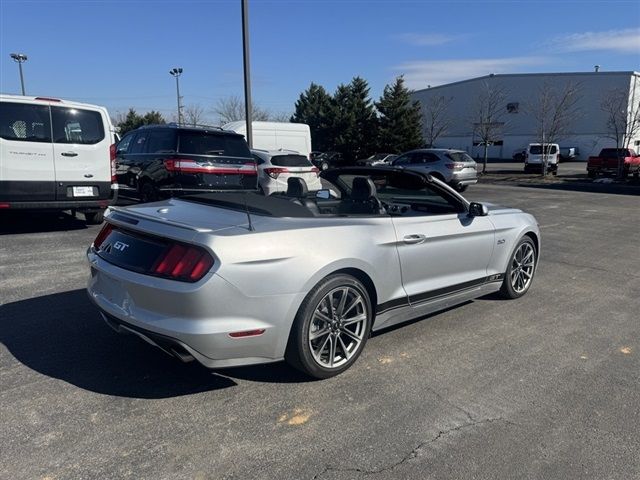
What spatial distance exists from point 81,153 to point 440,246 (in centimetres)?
640

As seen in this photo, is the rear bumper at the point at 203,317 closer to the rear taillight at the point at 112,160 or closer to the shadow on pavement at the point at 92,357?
the shadow on pavement at the point at 92,357

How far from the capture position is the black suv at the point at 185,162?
31.9ft

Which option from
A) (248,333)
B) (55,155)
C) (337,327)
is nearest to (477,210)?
(337,327)

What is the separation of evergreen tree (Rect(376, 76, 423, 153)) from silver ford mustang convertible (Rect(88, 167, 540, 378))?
36.0 metres

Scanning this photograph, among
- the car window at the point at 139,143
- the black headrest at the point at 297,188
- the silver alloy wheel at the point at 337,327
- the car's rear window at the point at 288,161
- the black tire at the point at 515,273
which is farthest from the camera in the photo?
the car's rear window at the point at 288,161

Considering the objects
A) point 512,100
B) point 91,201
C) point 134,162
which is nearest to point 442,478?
point 91,201

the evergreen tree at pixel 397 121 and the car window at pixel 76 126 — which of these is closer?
the car window at pixel 76 126

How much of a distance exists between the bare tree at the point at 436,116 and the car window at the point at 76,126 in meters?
41.7

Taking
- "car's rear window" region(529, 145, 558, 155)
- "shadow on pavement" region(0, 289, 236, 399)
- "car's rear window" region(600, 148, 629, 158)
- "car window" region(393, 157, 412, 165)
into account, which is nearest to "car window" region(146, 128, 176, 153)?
"shadow on pavement" region(0, 289, 236, 399)

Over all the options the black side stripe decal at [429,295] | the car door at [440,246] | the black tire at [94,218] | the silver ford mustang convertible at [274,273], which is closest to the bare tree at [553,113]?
the black tire at [94,218]

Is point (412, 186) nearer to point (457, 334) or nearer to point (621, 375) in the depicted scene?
point (457, 334)

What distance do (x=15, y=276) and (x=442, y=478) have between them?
523cm

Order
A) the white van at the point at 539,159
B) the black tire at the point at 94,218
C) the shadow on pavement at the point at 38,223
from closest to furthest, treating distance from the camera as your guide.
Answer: the shadow on pavement at the point at 38,223
the black tire at the point at 94,218
the white van at the point at 539,159

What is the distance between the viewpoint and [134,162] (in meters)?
10.8
